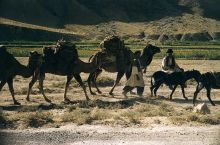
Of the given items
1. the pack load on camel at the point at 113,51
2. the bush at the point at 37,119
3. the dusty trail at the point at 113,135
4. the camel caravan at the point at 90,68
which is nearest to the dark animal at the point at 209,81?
the camel caravan at the point at 90,68

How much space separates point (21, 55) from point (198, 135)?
106 feet

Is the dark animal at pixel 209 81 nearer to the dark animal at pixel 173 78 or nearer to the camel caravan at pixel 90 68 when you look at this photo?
the camel caravan at pixel 90 68

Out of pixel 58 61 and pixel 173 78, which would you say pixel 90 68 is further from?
pixel 173 78

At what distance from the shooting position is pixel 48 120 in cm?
1508

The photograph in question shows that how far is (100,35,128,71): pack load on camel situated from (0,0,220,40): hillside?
188 ft

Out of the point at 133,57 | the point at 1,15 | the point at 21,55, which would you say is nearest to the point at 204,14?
the point at 1,15

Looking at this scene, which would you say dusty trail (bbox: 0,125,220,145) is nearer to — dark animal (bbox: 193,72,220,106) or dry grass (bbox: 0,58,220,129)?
dry grass (bbox: 0,58,220,129)

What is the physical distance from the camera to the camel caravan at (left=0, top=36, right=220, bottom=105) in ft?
59.2

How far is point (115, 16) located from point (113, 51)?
92744mm

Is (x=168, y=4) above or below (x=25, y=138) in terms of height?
above

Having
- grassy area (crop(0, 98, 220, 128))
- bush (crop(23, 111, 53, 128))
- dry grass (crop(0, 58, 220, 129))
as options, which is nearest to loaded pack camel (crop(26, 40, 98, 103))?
dry grass (crop(0, 58, 220, 129))

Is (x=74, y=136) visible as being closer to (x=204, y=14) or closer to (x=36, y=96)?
(x=36, y=96)

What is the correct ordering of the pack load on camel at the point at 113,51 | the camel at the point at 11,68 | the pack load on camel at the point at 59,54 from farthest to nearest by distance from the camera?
the pack load on camel at the point at 113,51 < the pack load on camel at the point at 59,54 < the camel at the point at 11,68

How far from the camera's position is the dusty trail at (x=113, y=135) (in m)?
12.9
